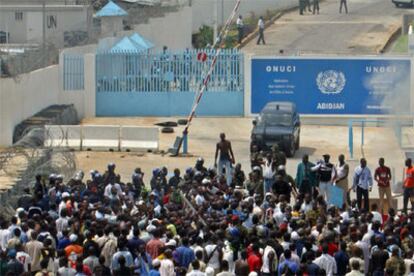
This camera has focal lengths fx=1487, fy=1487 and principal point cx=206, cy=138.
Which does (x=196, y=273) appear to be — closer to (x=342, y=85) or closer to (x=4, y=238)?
(x=4, y=238)

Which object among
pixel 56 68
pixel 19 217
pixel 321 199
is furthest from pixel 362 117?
pixel 19 217

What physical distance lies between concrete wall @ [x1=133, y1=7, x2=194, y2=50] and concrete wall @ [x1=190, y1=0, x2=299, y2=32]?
3.04 m

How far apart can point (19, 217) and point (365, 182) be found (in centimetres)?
789

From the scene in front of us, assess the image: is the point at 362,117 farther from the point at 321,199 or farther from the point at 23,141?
the point at 321,199

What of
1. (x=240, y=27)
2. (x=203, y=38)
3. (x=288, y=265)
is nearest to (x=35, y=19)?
(x=203, y=38)

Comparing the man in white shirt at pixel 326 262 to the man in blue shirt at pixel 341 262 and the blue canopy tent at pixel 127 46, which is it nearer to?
the man in blue shirt at pixel 341 262

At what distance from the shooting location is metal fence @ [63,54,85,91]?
42094 millimetres

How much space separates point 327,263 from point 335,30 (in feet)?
132

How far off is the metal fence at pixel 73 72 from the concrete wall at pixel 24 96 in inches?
14.2

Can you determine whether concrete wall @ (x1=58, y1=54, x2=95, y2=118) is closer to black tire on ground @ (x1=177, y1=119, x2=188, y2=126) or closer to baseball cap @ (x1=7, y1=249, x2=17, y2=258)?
black tire on ground @ (x1=177, y1=119, x2=188, y2=126)

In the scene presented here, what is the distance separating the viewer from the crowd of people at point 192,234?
20234 millimetres

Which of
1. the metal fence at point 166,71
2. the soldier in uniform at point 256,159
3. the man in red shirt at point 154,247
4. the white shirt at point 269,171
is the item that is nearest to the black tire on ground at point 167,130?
the metal fence at point 166,71

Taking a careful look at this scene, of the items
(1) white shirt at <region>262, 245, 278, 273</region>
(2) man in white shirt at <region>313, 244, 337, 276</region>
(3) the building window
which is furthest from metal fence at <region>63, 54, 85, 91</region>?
(2) man in white shirt at <region>313, 244, 337, 276</region>

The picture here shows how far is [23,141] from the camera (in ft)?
108
